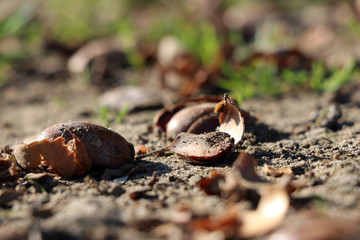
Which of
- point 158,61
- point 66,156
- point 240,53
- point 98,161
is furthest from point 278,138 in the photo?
point 158,61

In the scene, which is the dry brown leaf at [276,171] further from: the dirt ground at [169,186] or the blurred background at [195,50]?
the blurred background at [195,50]

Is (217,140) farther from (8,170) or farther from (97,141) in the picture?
(8,170)

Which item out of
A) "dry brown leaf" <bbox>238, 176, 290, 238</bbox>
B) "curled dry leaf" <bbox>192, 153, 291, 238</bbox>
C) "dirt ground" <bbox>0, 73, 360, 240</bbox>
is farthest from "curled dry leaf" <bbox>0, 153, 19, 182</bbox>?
"dry brown leaf" <bbox>238, 176, 290, 238</bbox>

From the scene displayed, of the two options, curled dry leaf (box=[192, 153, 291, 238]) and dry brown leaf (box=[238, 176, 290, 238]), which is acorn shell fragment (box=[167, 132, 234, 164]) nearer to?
curled dry leaf (box=[192, 153, 291, 238])

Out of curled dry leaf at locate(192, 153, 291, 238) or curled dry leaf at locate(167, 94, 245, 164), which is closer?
curled dry leaf at locate(192, 153, 291, 238)

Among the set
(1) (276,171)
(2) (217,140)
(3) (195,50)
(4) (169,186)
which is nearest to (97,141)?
(4) (169,186)

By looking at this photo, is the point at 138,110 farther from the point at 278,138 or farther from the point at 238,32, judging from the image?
the point at 238,32

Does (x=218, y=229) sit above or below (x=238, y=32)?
below
